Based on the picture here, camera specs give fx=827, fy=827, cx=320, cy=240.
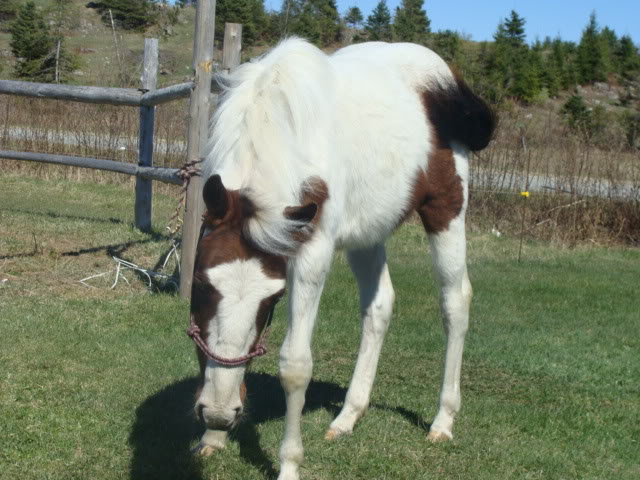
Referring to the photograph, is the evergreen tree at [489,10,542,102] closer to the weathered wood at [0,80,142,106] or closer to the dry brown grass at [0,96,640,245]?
the dry brown grass at [0,96,640,245]

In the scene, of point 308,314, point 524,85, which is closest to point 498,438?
point 308,314

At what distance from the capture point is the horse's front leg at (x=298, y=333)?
351cm

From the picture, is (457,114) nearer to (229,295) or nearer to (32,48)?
(229,295)

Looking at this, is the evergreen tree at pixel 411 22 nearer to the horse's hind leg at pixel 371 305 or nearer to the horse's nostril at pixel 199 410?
the horse's hind leg at pixel 371 305

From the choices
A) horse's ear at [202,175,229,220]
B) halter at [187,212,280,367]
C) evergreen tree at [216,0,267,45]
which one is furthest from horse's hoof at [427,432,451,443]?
evergreen tree at [216,0,267,45]

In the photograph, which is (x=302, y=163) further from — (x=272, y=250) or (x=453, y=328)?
(x=453, y=328)

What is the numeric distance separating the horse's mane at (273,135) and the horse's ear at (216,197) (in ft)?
0.38

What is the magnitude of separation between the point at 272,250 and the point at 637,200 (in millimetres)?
10447

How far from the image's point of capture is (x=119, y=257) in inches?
308

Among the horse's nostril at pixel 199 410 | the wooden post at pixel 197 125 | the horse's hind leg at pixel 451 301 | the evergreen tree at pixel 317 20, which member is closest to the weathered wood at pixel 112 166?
the wooden post at pixel 197 125

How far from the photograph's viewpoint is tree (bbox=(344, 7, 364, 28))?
3079 centimetres

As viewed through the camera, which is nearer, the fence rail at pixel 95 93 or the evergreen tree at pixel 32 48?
the fence rail at pixel 95 93

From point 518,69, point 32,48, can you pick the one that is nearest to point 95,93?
point 32,48

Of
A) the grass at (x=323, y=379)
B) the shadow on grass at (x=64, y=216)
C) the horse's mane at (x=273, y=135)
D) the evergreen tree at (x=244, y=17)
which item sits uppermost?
the evergreen tree at (x=244, y=17)
